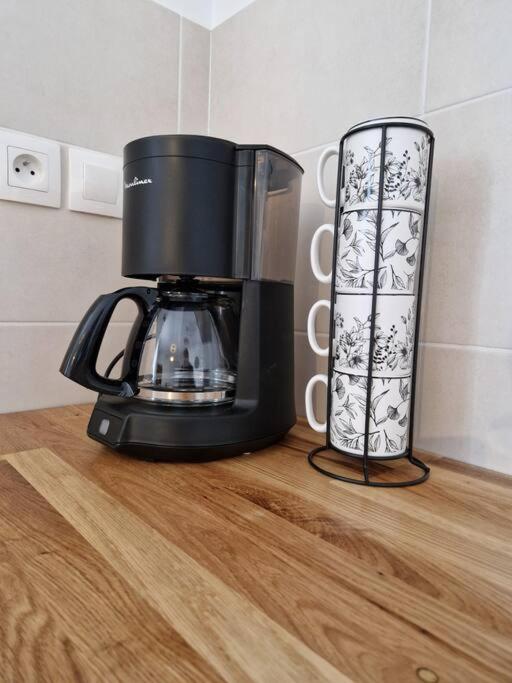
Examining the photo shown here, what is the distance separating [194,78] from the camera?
90 cm

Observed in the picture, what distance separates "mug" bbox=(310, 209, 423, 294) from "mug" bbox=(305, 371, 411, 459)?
0.09 meters

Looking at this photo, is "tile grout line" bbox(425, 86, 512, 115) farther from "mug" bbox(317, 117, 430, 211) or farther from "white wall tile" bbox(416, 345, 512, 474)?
"white wall tile" bbox(416, 345, 512, 474)

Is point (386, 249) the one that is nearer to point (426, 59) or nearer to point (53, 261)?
point (426, 59)

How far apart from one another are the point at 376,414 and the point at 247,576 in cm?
22

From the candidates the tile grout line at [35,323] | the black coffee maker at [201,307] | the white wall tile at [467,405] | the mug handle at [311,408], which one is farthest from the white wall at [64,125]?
the white wall tile at [467,405]

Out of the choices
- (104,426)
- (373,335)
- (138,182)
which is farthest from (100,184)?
(373,335)

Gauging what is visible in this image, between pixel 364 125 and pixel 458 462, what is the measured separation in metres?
0.38

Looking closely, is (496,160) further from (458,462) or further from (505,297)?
(458,462)

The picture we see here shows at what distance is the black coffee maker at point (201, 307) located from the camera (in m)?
0.50

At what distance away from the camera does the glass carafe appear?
0.56 m

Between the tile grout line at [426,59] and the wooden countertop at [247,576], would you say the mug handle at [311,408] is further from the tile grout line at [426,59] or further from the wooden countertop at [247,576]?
the tile grout line at [426,59]

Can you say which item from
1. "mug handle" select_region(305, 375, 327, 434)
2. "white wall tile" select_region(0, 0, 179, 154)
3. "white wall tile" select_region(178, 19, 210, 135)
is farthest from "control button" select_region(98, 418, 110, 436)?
"white wall tile" select_region(178, 19, 210, 135)

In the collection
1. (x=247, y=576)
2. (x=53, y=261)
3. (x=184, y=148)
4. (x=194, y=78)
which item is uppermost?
(x=194, y=78)

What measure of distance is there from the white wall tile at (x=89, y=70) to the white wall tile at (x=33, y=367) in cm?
30
